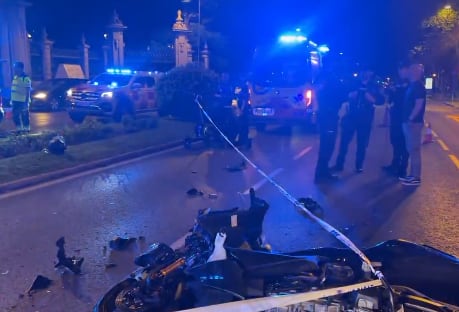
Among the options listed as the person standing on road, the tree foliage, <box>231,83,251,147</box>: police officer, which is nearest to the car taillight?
<box>231,83,251,147</box>: police officer

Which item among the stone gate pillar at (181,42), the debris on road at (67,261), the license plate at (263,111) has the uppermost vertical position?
the stone gate pillar at (181,42)

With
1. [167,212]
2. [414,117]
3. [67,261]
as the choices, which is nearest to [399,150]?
[414,117]

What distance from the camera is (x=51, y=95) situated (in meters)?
27.0

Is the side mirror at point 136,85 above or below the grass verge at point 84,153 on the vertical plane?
above

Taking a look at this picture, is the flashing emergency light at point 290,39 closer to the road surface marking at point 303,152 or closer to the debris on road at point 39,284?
the road surface marking at point 303,152

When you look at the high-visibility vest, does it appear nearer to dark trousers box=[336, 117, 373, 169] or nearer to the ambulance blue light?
the ambulance blue light

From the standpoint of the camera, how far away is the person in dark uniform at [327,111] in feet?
31.2

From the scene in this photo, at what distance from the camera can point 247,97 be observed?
14.1 m

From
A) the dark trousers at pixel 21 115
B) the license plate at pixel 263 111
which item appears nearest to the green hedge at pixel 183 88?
the license plate at pixel 263 111

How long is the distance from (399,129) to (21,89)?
10.8 metres

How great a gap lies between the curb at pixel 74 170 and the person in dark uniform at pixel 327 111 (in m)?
4.64

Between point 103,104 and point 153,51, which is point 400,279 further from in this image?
point 153,51

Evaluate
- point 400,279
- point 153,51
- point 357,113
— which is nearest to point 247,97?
point 357,113

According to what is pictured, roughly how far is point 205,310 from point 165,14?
5150 cm
